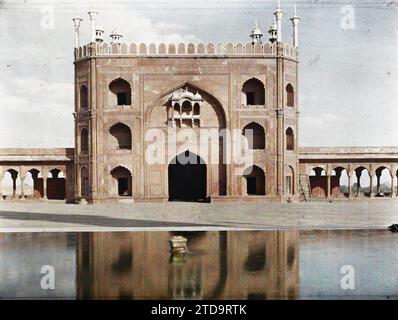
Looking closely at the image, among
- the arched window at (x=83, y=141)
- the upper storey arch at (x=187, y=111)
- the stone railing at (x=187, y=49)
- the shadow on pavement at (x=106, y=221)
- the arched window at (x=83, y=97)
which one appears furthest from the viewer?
the arched window at (x=83, y=141)

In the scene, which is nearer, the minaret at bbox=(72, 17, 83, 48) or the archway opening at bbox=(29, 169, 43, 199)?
→ the minaret at bbox=(72, 17, 83, 48)

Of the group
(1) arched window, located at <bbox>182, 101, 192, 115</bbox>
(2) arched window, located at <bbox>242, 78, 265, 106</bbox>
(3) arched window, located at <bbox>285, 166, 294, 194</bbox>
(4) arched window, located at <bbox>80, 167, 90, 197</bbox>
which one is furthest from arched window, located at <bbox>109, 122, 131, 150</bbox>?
(3) arched window, located at <bbox>285, 166, 294, 194</bbox>

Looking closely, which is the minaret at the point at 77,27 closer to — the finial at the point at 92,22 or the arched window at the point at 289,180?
the finial at the point at 92,22

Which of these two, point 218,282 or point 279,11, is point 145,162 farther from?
point 218,282

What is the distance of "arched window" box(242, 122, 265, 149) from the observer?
25109mm

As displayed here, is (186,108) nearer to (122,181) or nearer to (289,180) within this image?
(122,181)

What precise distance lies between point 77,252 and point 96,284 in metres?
2.70

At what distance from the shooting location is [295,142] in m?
25.9

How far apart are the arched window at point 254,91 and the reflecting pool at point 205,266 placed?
14406mm

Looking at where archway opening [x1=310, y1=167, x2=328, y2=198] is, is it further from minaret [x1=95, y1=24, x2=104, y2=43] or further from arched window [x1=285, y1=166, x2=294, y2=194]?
minaret [x1=95, y1=24, x2=104, y2=43]

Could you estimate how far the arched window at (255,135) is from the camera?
2511cm

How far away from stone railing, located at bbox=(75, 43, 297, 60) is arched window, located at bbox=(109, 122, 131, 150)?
3675 mm

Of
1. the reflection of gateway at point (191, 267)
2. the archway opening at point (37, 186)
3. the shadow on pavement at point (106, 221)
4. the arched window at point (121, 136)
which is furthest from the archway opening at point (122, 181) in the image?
the reflection of gateway at point (191, 267)

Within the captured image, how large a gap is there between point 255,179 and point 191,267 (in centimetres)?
1764
